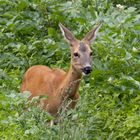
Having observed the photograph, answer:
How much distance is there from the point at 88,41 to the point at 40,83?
2.79 feet

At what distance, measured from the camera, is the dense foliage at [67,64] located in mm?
8688

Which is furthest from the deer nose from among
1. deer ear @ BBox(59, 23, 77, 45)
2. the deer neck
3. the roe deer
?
deer ear @ BBox(59, 23, 77, 45)

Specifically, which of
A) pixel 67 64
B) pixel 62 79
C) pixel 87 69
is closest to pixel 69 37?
pixel 62 79

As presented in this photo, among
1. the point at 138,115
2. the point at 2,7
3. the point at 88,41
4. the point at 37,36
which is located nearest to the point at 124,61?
the point at 88,41

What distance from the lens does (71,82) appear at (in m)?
9.80

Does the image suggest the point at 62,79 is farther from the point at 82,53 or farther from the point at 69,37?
the point at 69,37

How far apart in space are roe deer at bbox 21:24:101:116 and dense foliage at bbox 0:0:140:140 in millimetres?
235

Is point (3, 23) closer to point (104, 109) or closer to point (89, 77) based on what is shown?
point (89, 77)

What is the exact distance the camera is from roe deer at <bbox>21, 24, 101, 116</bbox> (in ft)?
32.0

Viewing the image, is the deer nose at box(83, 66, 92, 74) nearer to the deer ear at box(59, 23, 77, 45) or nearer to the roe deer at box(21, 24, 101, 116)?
the roe deer at box(21, 24, 101, 116)

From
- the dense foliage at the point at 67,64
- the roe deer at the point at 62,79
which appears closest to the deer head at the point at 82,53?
the roe deer at the point at 62,79

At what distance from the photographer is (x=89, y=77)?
1066cm

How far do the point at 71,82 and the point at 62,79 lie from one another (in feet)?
1.12

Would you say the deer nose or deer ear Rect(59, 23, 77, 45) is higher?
deer ear Rect(59, 23, 77, 45)
